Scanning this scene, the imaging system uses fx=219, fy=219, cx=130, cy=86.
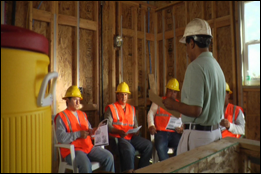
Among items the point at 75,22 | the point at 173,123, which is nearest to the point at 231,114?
the point at 173,123

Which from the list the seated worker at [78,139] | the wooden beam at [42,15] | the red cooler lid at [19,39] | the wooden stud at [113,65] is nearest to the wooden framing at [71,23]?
the wooden beam at [42,15]

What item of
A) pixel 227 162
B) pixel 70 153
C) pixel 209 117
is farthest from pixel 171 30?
pixel 227 162

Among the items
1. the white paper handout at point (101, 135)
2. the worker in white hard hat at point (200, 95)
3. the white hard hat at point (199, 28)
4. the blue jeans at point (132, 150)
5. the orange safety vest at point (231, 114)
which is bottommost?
the blue jeans at point (132, 150)

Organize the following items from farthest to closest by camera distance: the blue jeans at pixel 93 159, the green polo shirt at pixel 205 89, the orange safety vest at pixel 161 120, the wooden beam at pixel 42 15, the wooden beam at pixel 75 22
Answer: the orange safety vest at pixel 161 120, the wooden beam at pixel 75 22, the wooden beam at pixel 42 15, the blue jeans at pixel 93 159, the green polo shirt at pixel 205 89

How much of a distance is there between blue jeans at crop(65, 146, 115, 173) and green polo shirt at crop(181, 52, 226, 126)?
1.87 m

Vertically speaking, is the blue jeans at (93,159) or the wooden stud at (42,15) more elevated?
the wooden stud at (42,15)

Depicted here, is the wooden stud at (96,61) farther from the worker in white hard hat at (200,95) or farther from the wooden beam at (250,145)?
the wooden beam at (250,145)

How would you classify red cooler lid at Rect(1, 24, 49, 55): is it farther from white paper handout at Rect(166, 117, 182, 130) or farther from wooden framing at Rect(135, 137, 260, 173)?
white paper handout at Rect(166, 117, 182, 130)

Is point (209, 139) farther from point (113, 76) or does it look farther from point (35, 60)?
point (113, 76)

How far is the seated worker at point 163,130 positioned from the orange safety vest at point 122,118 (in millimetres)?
411

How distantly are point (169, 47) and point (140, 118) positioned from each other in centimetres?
202

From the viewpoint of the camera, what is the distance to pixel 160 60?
6.03 m

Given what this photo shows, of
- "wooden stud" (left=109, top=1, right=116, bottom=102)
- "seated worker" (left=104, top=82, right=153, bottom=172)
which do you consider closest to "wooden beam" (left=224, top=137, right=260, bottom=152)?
"seated worker" (left=104, top=82, right=153, bottom=172)

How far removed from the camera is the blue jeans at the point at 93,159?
3.00m
